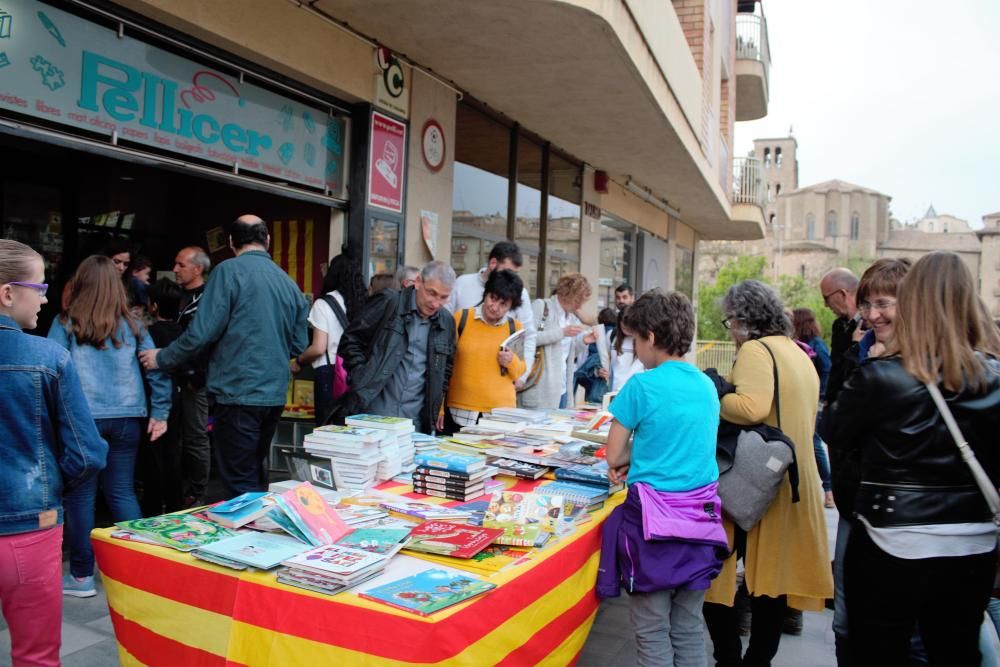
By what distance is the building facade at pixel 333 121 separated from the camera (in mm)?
4379

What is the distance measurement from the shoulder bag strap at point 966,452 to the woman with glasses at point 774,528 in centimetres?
93

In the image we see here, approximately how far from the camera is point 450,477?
10.2 ft

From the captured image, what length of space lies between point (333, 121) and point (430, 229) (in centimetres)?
145

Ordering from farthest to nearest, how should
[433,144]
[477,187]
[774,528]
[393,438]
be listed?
[477,187], [433,144], [393,438], [774,528]

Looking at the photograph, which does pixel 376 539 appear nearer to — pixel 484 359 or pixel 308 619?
pixel 308 619

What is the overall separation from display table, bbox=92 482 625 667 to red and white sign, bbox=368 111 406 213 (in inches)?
175

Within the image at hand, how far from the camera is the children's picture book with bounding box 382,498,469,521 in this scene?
9.21ft

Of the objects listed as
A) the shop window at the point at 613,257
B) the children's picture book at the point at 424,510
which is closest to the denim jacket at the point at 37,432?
the children's picture book at the point at 424,510

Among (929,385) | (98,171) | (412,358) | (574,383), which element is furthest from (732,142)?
(929,385)

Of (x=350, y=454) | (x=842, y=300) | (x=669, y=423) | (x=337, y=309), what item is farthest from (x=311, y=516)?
(x=842, y=300)

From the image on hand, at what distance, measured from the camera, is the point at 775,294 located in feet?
10.9

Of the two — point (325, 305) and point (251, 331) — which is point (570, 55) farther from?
point (251, 331)

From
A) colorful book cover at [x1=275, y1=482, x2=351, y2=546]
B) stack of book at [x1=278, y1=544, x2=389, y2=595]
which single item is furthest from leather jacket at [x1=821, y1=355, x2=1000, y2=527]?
colorful book cover at [x1=275, y1=482, x2=351, y2=546]

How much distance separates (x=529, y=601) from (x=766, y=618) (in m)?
1.46
